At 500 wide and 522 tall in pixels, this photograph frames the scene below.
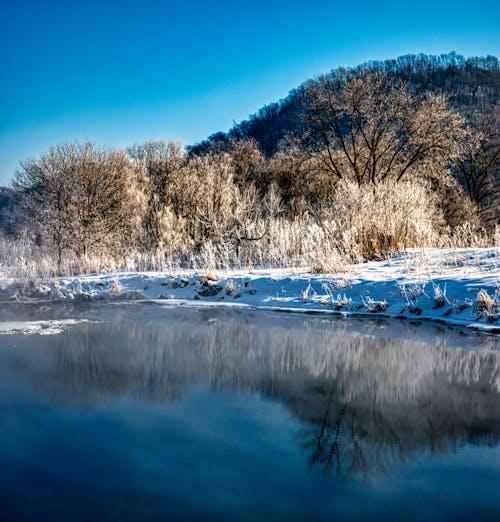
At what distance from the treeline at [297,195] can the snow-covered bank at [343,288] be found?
990 mm

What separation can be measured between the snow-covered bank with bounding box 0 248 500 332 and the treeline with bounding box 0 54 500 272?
3.25ft

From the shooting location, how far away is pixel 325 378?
5.00 meters

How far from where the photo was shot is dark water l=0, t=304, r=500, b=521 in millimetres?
2543

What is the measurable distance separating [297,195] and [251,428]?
25117mm

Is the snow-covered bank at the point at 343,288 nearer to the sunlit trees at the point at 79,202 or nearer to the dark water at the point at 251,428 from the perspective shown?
the dark water at the point at 251,428

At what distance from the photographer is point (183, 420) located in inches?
148

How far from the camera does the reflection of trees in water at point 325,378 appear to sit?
341cm

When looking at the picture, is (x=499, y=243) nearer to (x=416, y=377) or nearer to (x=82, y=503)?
(x=416, y=377)

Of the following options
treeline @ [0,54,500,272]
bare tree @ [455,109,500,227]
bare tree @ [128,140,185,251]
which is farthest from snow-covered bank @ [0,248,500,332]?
bare tree @ [455,109,500,227]

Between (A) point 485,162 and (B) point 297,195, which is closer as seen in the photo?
(B) point 297,195

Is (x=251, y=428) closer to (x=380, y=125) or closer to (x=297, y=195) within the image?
(x=380, y=125)

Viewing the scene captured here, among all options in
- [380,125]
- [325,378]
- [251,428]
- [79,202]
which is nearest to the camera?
[251,428]

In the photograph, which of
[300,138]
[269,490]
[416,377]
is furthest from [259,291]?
[300,138]

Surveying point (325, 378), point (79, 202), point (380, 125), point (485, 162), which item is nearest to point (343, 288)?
point (325, 378)
